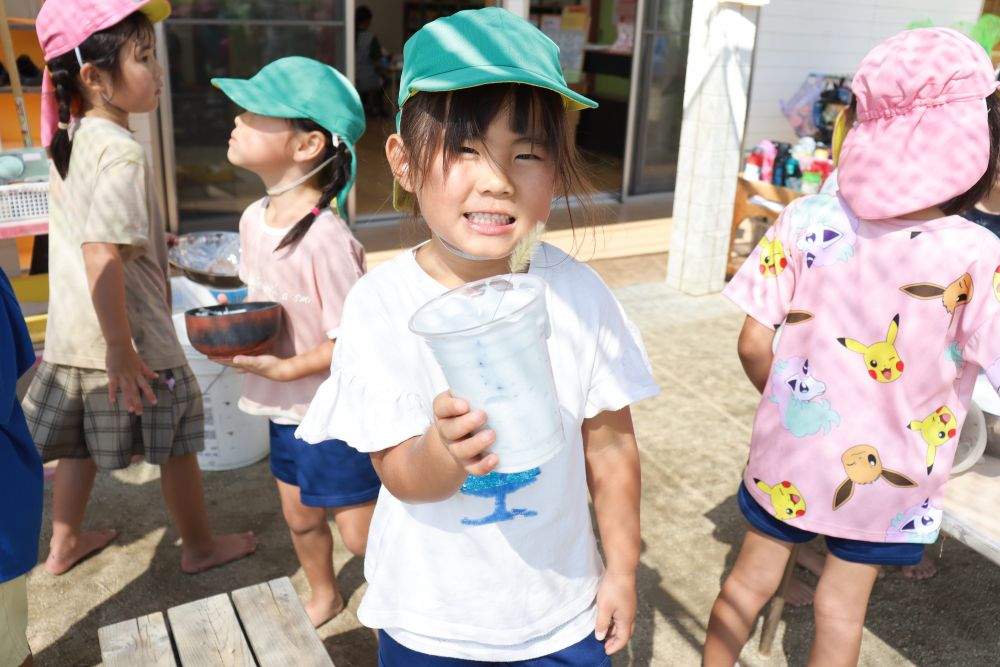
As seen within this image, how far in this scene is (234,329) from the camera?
87.0 inches

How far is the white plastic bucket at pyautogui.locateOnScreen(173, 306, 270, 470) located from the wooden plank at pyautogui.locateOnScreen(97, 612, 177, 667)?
1.44m

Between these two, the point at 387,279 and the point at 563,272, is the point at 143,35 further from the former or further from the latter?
the point at 563,272

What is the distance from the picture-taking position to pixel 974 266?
188 centimetres

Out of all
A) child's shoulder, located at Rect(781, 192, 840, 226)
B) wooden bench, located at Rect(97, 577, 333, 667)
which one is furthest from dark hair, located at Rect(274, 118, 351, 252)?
child's shoulder, located at Rect(781, 192, 840, 226)

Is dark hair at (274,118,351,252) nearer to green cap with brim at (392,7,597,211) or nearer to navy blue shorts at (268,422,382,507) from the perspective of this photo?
navy blue shorts at (268,422,382,507)

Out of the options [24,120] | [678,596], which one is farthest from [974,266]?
[24,120]

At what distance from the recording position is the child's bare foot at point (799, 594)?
2.89 metres

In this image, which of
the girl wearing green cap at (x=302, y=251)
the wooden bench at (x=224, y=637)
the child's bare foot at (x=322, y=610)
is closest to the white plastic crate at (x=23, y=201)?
the girl wearing green cap at (x=302, y=251)

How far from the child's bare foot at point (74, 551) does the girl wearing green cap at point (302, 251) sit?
3.30 feet

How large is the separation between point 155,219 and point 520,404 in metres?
2.00

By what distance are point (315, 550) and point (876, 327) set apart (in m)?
1.75

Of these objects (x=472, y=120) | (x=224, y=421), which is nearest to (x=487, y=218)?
(x=472, y=120)

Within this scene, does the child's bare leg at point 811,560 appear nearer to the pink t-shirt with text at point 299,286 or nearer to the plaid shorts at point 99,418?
the pink t-shirt with text at point 299,286

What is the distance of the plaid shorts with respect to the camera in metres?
2.68
